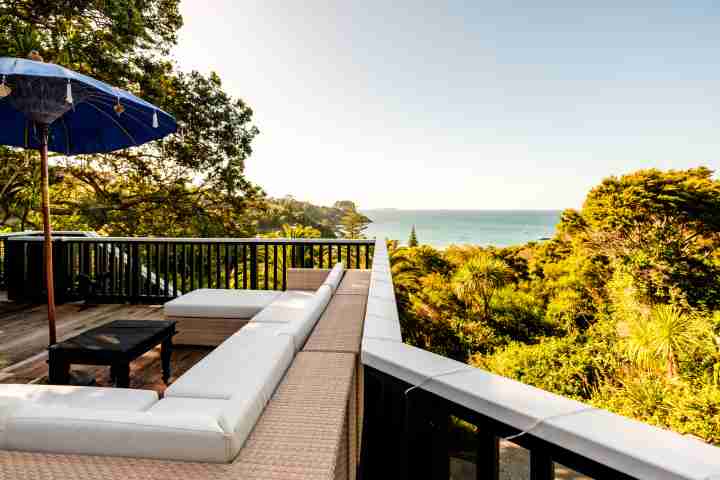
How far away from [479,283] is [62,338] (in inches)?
623

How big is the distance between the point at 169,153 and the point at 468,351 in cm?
1313

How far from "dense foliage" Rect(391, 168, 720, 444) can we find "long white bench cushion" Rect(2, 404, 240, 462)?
514 inches

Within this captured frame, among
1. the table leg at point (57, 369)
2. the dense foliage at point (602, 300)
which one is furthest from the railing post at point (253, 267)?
the dense foliage at point (602, 300)

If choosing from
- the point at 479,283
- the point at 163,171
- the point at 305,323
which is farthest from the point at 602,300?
the point at 305,323

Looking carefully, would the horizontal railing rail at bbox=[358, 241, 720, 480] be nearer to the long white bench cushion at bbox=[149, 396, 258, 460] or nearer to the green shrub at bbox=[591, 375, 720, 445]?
the long white bench cushion at bbox=[149, 396, 258, 460]

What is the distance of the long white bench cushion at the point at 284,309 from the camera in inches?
108

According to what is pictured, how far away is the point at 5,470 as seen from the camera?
3.34 ft

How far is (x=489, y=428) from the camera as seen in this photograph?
667 millimetres

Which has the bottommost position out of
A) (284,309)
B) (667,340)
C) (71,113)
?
(667,340)

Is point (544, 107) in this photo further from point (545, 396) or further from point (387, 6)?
point (545, 396)

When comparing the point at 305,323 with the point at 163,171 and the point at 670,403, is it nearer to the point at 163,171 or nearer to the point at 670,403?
the point at 163,171

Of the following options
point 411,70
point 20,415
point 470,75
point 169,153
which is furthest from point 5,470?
point 470,75

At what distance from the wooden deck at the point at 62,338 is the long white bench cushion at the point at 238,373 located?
1276 millimetres

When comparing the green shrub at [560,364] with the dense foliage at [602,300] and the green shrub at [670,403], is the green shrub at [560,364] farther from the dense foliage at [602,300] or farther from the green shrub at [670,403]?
the green shrub at [670,403]
